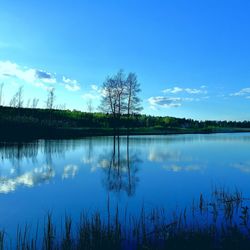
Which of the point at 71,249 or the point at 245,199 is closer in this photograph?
the point at 71,249

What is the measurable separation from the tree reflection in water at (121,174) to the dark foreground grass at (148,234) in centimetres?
329

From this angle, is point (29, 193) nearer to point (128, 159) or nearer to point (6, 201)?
point (6, 201)

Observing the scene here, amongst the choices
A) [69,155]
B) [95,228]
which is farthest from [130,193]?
[69,155]

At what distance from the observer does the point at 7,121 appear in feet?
124

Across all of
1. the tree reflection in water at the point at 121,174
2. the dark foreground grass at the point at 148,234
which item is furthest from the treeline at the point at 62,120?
the dark foreground grass at the point at 148,234

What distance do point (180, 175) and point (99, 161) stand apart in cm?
612

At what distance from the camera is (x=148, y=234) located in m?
6.80

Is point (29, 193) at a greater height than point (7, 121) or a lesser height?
lesser

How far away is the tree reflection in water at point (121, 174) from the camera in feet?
39.7

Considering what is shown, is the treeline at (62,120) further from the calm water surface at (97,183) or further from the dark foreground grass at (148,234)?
the dark foreground grass at (148,234)

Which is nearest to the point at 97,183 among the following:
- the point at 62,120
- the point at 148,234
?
the point at 148,234

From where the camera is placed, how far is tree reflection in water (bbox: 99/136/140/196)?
39.7 feet

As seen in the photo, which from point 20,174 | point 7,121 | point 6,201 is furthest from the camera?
point 7,121

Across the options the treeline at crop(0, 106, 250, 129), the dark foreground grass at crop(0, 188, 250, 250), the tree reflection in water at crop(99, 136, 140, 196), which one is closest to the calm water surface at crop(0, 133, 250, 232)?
the tree reflection in water at crop(99, 136, 140, 196)
